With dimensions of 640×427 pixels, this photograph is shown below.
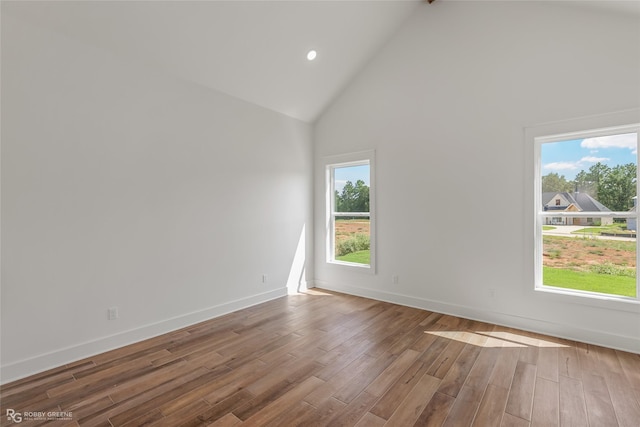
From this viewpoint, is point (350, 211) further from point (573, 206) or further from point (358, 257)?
point (573, 206)

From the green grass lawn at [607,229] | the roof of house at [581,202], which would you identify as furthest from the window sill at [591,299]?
the roof of house at [581,202]

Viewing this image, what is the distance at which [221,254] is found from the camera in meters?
4.00

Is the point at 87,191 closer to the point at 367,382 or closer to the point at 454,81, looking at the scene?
Result: the point at 367,382

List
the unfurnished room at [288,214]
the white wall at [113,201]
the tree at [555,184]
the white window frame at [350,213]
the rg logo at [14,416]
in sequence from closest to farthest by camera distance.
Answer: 1. the rg logo at [14,416]
2. the unfurnished room at [288,214]
3. the white wall at [113,201]
4. the tree at [555,184]
5. the white window frame at [350,213]

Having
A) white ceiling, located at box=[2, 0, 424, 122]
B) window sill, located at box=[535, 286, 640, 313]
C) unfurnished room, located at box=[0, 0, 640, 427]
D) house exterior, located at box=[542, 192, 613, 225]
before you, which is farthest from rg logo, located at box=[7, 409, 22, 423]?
house exterior, located at box=[542, 192, 613, 225]

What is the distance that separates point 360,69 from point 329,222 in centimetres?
256

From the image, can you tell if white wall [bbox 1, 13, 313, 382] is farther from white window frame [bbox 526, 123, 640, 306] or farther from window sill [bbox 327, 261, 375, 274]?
white window frame [bbox 526, 123, 640, 306]

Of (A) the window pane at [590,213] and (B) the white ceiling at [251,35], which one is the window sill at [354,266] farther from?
(B) the white ceiling at [251,35]

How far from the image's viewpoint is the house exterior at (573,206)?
3160 mm

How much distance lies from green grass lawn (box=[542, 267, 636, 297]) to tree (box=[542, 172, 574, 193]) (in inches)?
35.1

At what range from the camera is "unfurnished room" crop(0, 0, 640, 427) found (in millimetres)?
2395

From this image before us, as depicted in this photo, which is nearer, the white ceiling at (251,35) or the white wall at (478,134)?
the white ceiling at (251,35)

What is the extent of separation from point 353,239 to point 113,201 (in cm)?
341

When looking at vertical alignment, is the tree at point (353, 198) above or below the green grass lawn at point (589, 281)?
above
